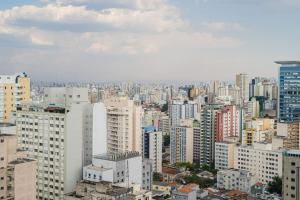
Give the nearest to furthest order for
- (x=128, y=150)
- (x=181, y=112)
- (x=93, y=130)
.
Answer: (x=93, y=130)
(x=128, y=150)
(x=181, y=112)

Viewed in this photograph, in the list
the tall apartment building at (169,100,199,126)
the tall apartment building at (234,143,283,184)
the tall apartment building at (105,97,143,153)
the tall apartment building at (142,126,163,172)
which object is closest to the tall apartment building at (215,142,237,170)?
the tall apartment building at (234,143,283,184)

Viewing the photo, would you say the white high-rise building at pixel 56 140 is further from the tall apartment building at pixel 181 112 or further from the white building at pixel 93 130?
the tall apartment building at pixel 181 112

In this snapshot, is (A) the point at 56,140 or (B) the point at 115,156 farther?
(B) the point at 115,156

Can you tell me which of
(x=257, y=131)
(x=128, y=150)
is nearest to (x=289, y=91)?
(x=257, y=131)

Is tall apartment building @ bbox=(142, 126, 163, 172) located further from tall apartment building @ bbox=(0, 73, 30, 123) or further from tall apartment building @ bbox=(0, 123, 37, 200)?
tall apartment building @ bbox=(0, 123, 37, 200)

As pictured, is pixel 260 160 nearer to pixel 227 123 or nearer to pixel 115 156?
pixel 227 123

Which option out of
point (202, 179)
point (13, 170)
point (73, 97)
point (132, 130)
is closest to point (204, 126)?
point (202, 179)

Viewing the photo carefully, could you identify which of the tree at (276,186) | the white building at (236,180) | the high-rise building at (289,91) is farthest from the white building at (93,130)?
the high-rise building at (289,91)
